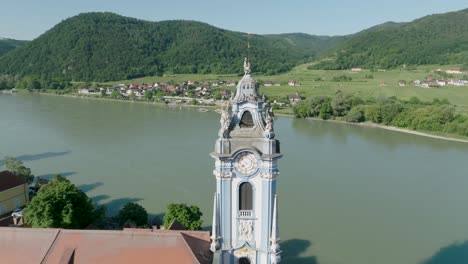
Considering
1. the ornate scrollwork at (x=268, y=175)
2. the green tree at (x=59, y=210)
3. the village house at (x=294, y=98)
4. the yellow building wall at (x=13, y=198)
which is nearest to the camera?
the ornate scrollwork at (x=268, y=175)

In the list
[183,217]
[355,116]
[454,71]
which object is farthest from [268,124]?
[454,71]

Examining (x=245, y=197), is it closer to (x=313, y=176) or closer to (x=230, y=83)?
(x=313, y=176)

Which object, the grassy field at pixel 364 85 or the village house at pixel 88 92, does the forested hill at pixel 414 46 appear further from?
the village house at pixel 88 92

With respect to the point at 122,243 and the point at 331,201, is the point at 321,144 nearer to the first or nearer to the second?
the point at 331,201

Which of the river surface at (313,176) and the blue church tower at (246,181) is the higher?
the blue church tower at (246,181)

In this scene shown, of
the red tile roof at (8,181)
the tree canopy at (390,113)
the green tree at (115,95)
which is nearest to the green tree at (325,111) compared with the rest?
the tree canopy at (390,113)

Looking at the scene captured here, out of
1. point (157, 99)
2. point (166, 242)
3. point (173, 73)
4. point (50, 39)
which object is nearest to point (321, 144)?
point (166, 242)
